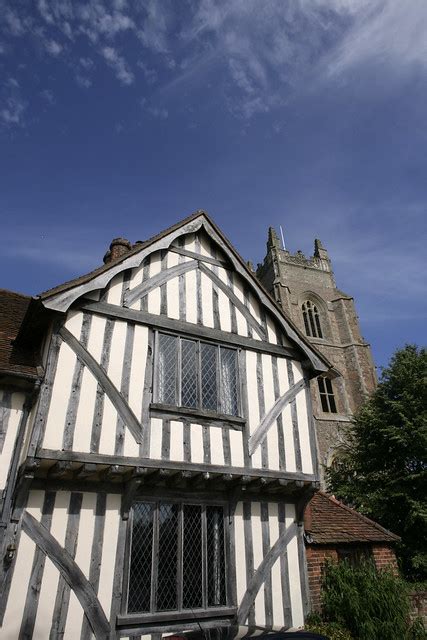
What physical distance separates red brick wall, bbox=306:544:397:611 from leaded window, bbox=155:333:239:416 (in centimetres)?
286

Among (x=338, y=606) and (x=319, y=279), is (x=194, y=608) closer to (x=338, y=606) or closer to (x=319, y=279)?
(x=338, y=606)

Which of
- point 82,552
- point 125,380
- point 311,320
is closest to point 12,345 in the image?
point 125,380

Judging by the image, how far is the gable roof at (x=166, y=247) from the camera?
672cm

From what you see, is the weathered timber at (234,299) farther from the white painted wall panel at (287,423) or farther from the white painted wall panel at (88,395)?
the white painted wall panel at (88,395)

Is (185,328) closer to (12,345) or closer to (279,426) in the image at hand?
(279,426)

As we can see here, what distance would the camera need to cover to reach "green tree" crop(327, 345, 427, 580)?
1199cm

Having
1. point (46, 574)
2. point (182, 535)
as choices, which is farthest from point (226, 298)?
point (46, 574)

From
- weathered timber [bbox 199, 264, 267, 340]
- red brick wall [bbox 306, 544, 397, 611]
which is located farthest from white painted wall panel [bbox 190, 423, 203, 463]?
red brick wall [bbox 306, 544, 397, 611]

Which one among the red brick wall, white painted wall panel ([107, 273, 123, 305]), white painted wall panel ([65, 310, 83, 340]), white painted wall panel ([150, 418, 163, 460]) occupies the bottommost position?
the red brick wall

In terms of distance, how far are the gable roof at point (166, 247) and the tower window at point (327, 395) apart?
18.6 meters

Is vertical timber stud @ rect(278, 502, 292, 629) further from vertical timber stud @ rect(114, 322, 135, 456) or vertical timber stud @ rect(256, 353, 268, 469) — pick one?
vertical timber stud @ rect(114, 322, 135, 456)

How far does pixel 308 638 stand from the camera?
Answer: 169 inches

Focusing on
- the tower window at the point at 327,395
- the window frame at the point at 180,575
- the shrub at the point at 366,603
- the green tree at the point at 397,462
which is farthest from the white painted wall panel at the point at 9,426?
the tower window at the point at 327,395

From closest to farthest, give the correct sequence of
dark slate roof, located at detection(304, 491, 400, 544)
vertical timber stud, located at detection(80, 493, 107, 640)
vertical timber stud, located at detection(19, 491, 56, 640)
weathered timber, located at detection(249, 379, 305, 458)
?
vertical timber stud, located at detection(19, 491, 56, 640) → vertical timber stud, located at detection(80, 493, 107, 640) → weathered timber, located at detection(249, 379, 305, 458) → dark slate roof, located at detection(304, 491, 400, 544)
